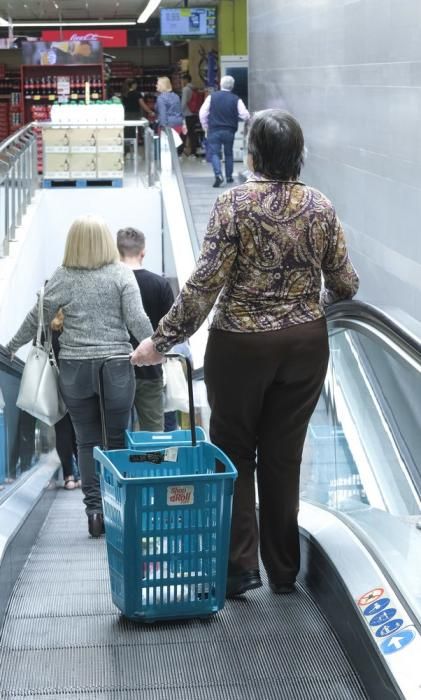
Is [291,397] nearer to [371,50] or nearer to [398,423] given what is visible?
[398,423]

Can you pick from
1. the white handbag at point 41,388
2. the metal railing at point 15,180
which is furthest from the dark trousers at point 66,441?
the metal railing at point 15,180

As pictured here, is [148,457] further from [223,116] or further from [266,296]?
[223,116]

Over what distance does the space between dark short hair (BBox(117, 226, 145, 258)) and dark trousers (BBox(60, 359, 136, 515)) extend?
1.12 m

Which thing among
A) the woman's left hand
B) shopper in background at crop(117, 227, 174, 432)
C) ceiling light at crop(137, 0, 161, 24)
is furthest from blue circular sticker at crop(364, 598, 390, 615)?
ceiling light at crop(137, 0, 161, 24)

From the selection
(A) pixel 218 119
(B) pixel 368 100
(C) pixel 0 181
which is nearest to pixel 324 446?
(B) pixel 368 100

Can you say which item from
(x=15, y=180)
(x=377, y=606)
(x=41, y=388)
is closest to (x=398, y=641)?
(x=377, y=606)

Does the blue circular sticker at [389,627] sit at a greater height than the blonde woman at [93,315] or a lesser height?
lesser

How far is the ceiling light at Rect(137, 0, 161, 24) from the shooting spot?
966 inches

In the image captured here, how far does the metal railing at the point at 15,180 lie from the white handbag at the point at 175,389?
6408mm

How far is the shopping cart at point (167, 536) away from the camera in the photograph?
9.70 feet

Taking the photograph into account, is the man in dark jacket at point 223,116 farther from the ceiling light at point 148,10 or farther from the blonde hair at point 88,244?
the blonde hair at point 88,244

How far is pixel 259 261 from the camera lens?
3.02 meters

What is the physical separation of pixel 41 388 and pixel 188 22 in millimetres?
20021

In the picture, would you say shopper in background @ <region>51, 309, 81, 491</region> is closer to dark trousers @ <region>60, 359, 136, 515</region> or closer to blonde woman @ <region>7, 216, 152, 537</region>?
dark trousers @ <region>60, 359, 136, 515</region>
